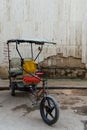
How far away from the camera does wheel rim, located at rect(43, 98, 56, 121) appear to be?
20.6ft

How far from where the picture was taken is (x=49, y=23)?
11.9 metres

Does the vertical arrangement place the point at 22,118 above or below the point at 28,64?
below

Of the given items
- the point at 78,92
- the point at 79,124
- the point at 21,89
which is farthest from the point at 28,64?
the point at 79,124

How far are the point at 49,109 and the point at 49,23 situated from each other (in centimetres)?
608

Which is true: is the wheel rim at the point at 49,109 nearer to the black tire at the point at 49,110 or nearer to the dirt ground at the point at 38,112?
the black tire at the point at 49,110

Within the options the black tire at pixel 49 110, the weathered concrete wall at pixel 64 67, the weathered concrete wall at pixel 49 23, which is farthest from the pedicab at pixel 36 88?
the weathered concrete wall at pixel 49 23

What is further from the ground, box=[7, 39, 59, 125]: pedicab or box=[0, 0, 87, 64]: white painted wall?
box=[0, 0, 87, 64]: white painted wall

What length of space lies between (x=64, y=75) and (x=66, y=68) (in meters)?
0.27

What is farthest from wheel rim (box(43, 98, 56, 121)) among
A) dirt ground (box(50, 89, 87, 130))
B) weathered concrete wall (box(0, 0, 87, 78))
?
weathered concrete wall (box(0, 0, 87, 78))

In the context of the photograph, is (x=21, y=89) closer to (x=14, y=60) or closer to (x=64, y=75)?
(x=14, y=60)

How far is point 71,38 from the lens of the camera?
11.9 m

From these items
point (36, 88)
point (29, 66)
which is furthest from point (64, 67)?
point (36, 88)

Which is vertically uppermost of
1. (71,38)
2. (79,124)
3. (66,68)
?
→ (71,38)

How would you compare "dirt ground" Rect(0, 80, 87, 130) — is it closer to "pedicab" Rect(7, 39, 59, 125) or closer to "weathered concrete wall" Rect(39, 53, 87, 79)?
"pedicab" Rect(7, 39, 59, 125)
